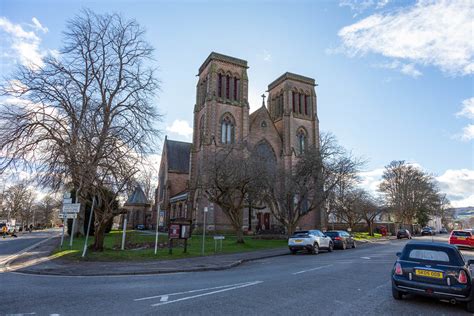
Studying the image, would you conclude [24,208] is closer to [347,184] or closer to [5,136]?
[5,136]

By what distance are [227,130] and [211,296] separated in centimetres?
3671

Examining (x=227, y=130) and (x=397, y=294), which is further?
(x=227, y=130)

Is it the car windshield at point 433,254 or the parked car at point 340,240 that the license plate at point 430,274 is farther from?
the parked car at point 340,240

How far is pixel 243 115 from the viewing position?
4462cm

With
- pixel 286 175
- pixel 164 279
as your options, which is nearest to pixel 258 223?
pixel 286 175

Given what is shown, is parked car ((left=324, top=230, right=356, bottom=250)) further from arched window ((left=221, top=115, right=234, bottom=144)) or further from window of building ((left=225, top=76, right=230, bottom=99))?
window of building ((left=225, top=76, right=230, bottom=99))

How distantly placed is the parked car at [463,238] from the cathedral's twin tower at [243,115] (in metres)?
21.6

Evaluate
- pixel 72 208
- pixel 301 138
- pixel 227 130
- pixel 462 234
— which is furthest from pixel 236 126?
pixel 462 234

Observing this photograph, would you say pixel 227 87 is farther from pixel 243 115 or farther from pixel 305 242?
pixel 305 242

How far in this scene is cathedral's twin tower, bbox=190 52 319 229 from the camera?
140 feet

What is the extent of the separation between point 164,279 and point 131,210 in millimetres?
54971

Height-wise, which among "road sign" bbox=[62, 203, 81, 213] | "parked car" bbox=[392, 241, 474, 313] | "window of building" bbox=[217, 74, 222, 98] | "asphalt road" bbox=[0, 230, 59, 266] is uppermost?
"window of building" bbox=[217, 74, 222, 98]

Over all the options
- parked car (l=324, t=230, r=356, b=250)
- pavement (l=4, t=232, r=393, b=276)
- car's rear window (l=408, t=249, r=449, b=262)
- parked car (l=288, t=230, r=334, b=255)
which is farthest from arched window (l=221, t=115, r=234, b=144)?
car's rear window (l=408, t=249, r=449, b=262)

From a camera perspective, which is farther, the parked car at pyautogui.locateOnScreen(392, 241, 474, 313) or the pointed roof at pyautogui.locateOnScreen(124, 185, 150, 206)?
the pointed roof at pyautogui.locateOnScreen(124, 185, 150, 206)
